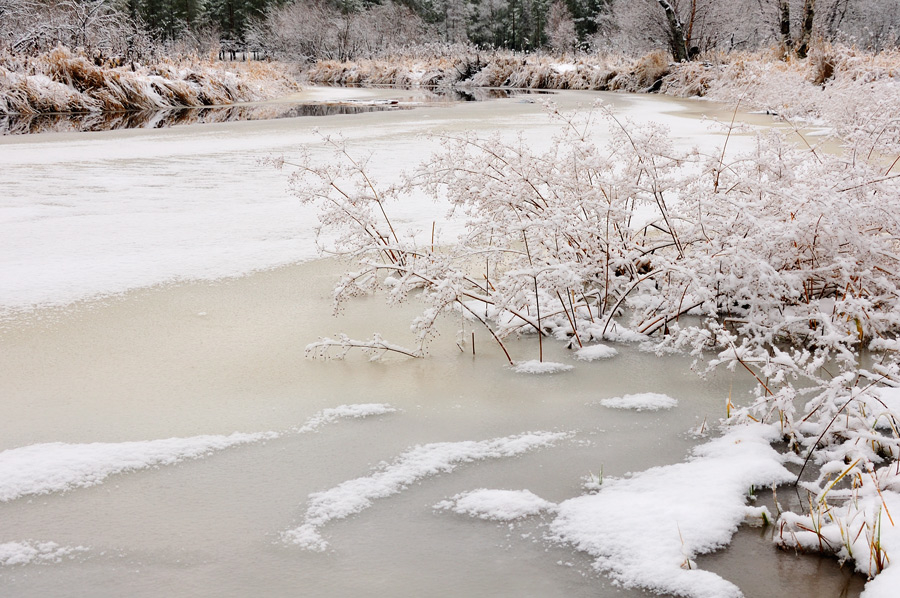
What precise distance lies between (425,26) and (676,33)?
3202cm

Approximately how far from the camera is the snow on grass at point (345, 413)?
2049mm

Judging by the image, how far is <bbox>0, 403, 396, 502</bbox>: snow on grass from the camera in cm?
173

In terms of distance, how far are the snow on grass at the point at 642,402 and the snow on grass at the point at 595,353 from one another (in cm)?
34

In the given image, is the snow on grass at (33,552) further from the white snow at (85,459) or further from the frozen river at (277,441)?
the white snow at (85,459)

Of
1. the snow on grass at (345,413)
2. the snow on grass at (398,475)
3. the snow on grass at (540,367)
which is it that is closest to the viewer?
the snow on grass at (398,475)

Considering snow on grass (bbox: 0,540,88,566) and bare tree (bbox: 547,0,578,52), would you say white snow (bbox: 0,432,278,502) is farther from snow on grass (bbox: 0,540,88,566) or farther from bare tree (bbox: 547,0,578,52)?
bare tree (bbox: 547,0,578,52)

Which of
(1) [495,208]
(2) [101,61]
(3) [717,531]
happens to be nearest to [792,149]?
(1) [495,208]

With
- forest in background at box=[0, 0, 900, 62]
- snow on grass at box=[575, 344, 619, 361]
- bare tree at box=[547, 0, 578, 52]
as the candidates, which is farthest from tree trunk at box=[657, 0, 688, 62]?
snow on grass at box=[575, 344, 619, 361]

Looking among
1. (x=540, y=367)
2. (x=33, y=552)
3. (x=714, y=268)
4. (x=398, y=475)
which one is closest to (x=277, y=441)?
(x=398, y=475)

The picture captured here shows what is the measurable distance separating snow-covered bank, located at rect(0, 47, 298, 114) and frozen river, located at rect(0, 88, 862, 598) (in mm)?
9367

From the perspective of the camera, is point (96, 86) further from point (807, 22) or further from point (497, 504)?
point (807, 22)

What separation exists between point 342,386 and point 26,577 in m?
1.06

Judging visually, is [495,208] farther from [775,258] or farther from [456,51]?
[456,51]

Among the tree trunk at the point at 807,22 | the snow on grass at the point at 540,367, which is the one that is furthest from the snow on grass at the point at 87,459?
the tree trunk at the point at 807,22
